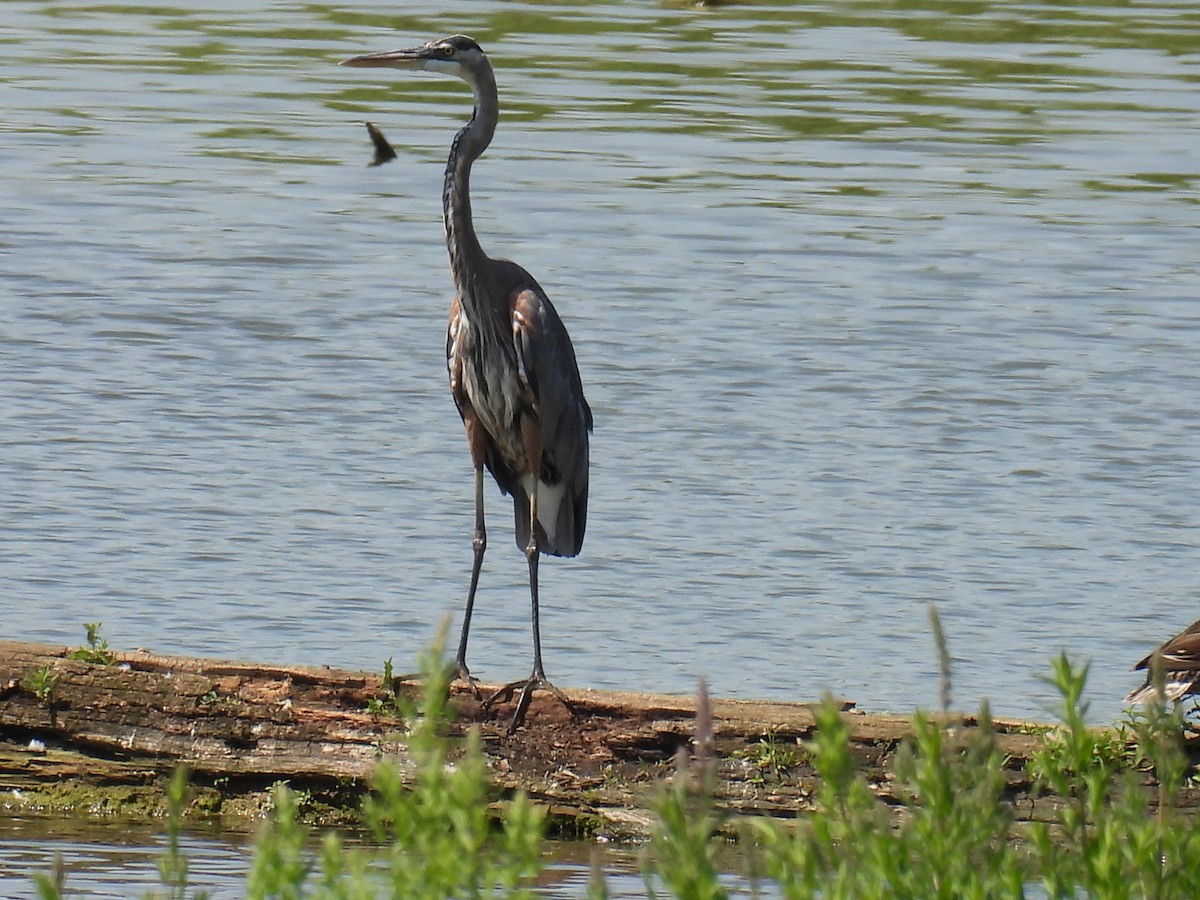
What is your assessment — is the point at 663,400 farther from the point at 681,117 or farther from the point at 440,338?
the point at 681,117

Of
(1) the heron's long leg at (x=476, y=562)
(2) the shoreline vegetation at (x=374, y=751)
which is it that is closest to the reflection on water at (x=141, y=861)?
(2) the shoreline vegetation at (x=374, y=751)

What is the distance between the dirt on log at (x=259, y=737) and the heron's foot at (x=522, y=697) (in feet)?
0.07

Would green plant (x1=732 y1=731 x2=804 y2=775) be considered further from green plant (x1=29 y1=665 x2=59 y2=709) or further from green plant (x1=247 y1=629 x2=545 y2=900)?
green plant (x1=247 y1=629 x2=545 y2=900)

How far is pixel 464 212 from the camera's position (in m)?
7.53

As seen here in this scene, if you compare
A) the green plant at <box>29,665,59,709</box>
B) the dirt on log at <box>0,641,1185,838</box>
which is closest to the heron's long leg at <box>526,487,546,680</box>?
the dirt on log at <box>0,641,1185,838</box>

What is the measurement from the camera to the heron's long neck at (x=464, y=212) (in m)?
7.52

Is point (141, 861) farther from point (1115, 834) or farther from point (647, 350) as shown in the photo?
point (647, 350)

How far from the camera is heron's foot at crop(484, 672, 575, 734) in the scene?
639cm

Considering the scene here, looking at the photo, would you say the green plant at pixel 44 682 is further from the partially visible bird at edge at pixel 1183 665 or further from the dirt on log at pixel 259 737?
the partially visible bird at edge at pixel 1183 665

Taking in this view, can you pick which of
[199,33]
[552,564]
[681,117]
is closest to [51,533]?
[552,564]

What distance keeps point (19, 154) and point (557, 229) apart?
498cm

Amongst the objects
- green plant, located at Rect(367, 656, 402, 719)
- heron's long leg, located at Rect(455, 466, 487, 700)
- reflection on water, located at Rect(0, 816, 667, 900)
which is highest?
heron's long leg, located at Rect(455, 466, 487, 700)

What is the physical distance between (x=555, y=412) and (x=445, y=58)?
1210 mm

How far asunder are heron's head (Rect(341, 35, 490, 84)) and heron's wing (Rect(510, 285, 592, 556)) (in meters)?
0.71
